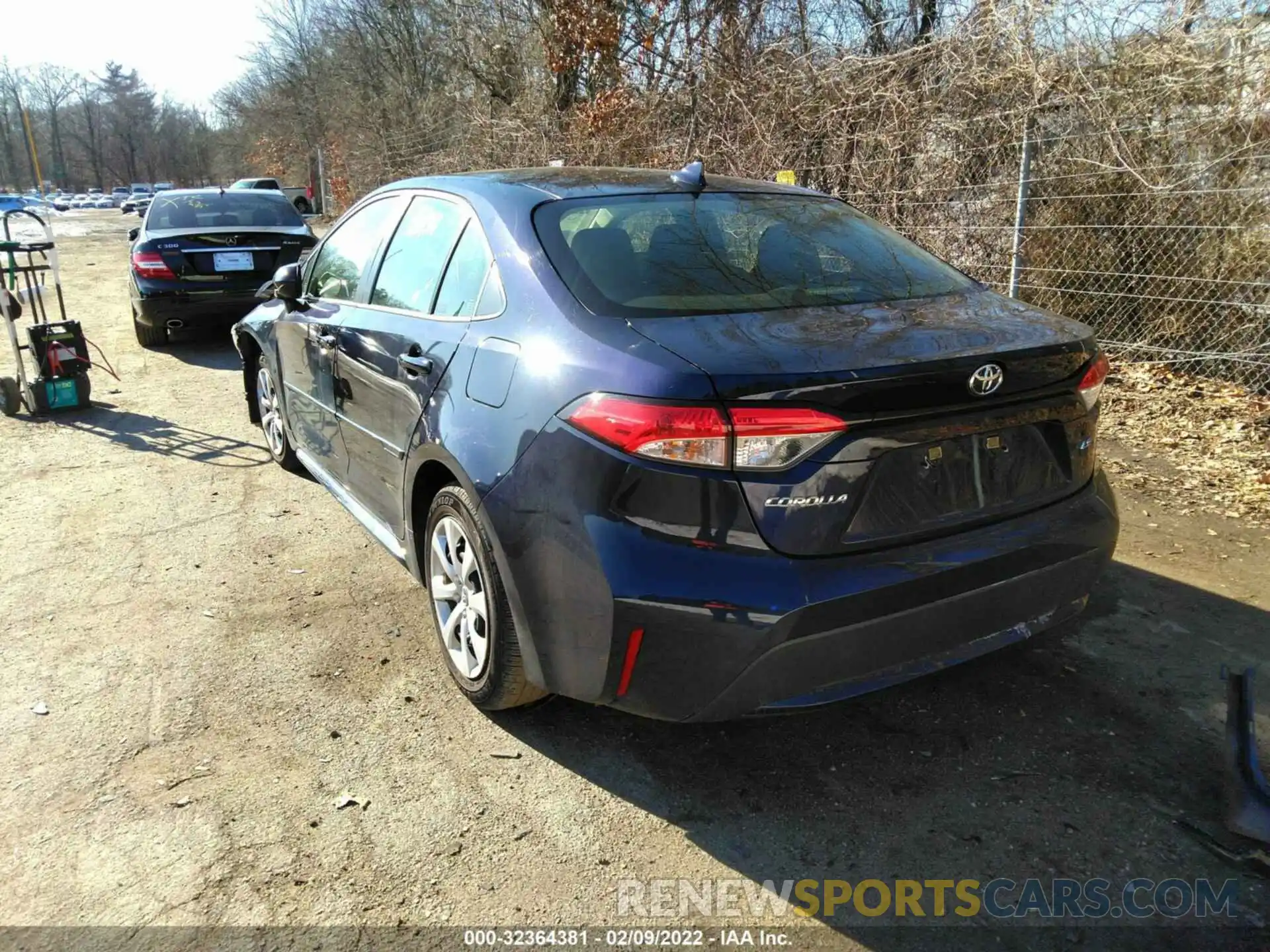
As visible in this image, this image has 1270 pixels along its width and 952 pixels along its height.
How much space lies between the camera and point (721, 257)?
2918mm

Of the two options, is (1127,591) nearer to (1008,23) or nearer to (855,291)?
(855,291)

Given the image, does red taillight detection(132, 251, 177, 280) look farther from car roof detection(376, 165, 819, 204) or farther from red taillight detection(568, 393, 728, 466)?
red taillight detection(568, 393, 728, 466)

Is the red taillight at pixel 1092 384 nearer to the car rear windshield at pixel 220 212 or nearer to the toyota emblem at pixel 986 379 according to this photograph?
the toyota emblem at pixel 986 379

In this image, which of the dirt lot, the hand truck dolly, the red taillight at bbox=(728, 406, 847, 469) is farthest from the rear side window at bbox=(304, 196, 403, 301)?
the hand truck dolly

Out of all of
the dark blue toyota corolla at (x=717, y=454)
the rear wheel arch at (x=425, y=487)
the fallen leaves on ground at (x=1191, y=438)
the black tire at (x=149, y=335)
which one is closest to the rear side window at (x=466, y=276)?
the dark blue toyota corolla at (x=717, y=454)

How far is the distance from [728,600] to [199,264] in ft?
27.1

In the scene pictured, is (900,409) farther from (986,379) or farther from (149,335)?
(149,335)

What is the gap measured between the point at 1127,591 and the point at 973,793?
65.5 inches

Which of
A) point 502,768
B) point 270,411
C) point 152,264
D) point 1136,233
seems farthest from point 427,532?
point 152,264

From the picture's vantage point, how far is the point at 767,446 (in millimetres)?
2148

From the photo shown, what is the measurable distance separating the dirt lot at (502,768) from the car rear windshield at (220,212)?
6178 millimetres

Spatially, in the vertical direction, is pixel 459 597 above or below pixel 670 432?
below

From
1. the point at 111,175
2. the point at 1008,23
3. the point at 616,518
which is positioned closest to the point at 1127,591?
the point at 616,518

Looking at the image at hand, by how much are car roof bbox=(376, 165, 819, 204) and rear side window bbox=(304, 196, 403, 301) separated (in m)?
0.20
